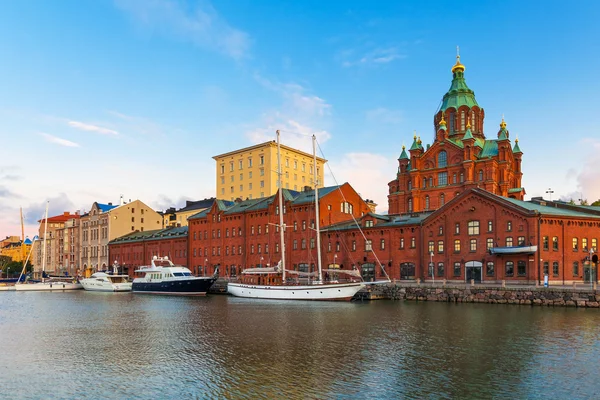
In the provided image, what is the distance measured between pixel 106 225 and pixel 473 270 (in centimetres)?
9753

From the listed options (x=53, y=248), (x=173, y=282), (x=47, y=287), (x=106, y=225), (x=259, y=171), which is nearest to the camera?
(x=173, y=282)

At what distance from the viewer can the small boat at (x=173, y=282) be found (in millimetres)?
78000

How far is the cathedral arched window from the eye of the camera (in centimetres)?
9662

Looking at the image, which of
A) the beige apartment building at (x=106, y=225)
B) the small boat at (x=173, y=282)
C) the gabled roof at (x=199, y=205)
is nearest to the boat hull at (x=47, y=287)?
the small boat at (x=173, y=282)

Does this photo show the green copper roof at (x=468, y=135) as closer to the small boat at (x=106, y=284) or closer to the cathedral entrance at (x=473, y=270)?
the cathedral entrance at (x=473, y=270)

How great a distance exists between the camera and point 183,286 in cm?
7906

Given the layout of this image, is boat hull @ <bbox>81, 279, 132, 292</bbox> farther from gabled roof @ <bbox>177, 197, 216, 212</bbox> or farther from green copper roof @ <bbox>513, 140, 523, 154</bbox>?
green copper roof @ <bbox>513, 140, 523, 154</bbox>

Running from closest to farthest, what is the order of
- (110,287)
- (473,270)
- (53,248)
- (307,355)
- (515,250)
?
(307,355)
(515,250)
(473,270)
(110,287)
(53,248)

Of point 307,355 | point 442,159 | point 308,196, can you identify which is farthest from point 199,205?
point 307,355

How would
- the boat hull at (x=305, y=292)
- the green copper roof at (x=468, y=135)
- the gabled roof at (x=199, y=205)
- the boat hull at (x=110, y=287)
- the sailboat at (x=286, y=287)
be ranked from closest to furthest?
the boat hull at (x=305, y=292) < the sailboat at (x=286, y=287) < the green copper roof at (x=468, y=135) < the boat hull at (x=110, y=287) < the gabled roof at (x=199, y=205)

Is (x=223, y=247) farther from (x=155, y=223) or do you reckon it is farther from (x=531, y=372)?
(x=531, y=372)

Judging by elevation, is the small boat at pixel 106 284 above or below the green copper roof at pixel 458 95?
below

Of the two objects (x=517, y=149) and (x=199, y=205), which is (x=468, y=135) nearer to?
(x=517, y=149)

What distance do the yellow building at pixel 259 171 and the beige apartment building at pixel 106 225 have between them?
20.7m
